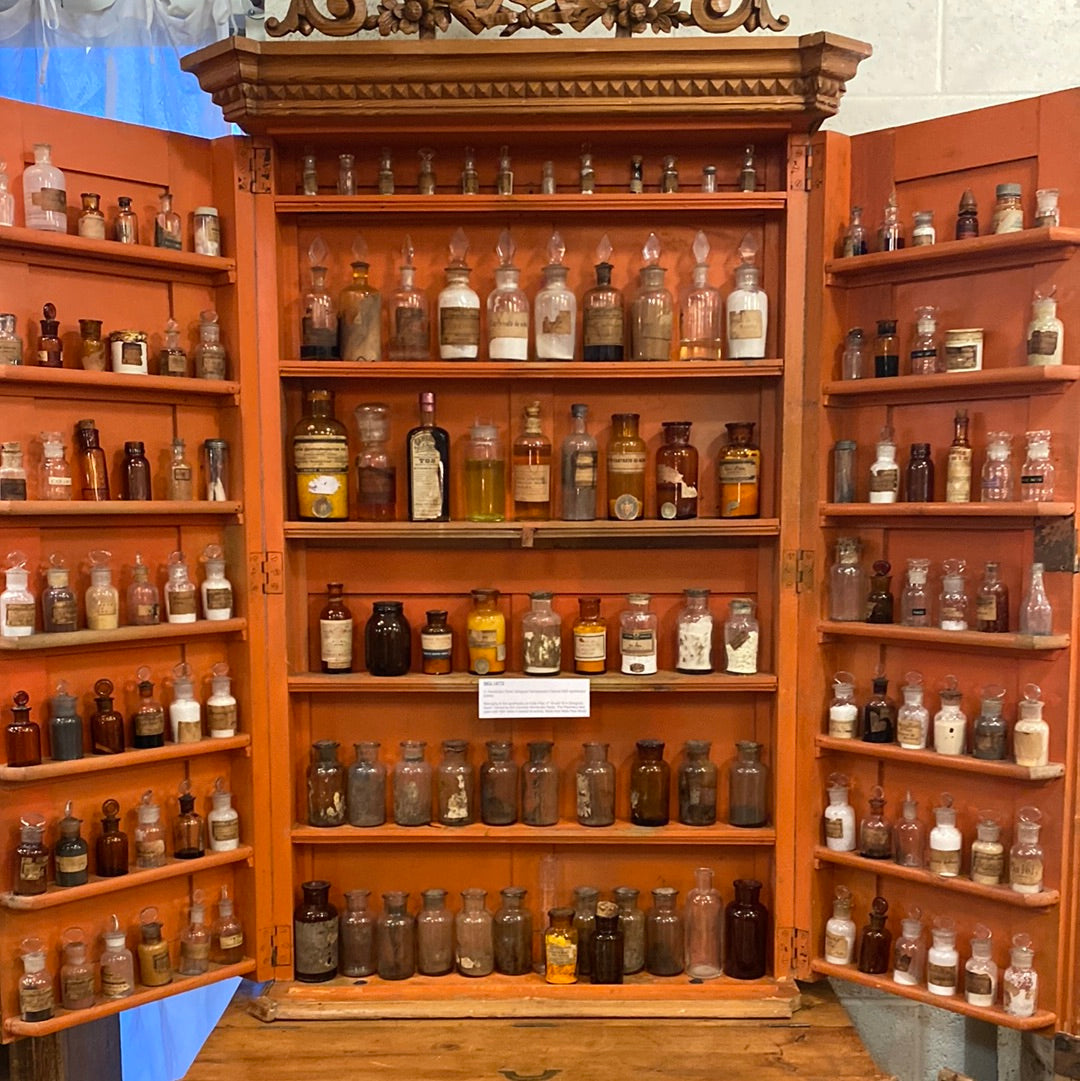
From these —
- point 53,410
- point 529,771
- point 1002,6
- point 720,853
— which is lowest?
point 720,853

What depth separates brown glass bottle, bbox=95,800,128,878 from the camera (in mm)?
1855

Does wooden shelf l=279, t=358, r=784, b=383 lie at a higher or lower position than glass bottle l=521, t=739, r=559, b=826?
higher

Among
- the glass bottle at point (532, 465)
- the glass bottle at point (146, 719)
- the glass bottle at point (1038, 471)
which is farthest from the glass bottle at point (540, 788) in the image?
the glass bottle at point (1038, 471)

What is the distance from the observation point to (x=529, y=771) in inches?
80.0

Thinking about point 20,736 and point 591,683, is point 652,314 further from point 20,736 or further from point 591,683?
point 20,736

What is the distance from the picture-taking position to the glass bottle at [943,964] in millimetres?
1837

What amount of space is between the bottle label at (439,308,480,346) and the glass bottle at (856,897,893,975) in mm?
1515

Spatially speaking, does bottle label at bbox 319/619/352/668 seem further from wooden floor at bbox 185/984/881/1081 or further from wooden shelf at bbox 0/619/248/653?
wooden floor at bbox 185/984/881/1081

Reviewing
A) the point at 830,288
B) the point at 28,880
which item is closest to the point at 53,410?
the point at 28,880

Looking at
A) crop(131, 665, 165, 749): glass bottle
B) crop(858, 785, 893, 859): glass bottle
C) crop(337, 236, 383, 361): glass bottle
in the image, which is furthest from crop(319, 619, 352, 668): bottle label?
A: crop(858, 785, 893, 859): glass bottle

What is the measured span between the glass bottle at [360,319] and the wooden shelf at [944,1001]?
1683 millimetres

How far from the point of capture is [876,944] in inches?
75.6

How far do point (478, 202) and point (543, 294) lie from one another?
234 millimetres

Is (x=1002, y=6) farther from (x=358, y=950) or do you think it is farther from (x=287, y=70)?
(x=358, y=950)
